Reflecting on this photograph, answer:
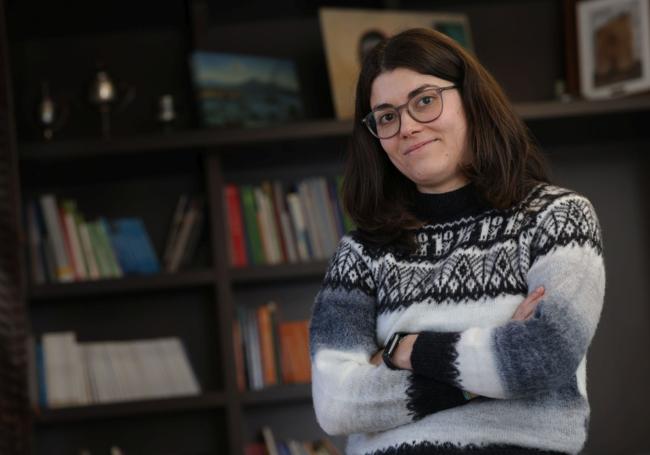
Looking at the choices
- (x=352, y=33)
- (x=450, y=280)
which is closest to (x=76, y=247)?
(x=352, y=33)

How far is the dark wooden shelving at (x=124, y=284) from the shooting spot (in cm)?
324

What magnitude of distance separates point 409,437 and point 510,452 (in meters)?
0.15

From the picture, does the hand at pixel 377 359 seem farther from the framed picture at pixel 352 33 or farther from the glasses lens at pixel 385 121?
the framed picture at pixel 352 33

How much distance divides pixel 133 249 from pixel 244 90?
614 millimetres

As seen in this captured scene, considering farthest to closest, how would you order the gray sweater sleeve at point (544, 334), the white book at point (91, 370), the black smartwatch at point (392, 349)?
the white book at point (91, 370) → the black smartwatch at point (392, 349) → the gray sweater sleeve at point (544, 334)

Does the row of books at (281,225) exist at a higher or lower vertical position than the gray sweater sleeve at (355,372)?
higher

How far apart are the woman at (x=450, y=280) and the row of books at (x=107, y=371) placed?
170 cm

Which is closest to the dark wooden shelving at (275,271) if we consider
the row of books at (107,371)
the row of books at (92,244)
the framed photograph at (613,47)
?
the row of books at (92,244)

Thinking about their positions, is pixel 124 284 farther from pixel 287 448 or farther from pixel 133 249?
pixel 287 448

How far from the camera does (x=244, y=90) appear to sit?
134 inches

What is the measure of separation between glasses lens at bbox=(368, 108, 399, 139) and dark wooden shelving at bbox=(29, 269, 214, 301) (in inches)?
64.1

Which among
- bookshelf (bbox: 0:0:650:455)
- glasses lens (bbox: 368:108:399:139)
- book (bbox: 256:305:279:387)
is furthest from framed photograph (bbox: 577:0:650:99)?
glasses lens (bbox: 368:108:399:139)

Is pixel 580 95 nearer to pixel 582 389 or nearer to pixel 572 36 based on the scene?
pixel 572 36

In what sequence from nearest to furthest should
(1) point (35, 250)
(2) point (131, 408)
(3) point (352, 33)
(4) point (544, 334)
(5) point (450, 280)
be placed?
1. (4) point (544, 334)
2. (5) point (450, 280)
3. (2) point (131, 408)
4. (1) point (35, 250)
5. (3) point (352, 33)
